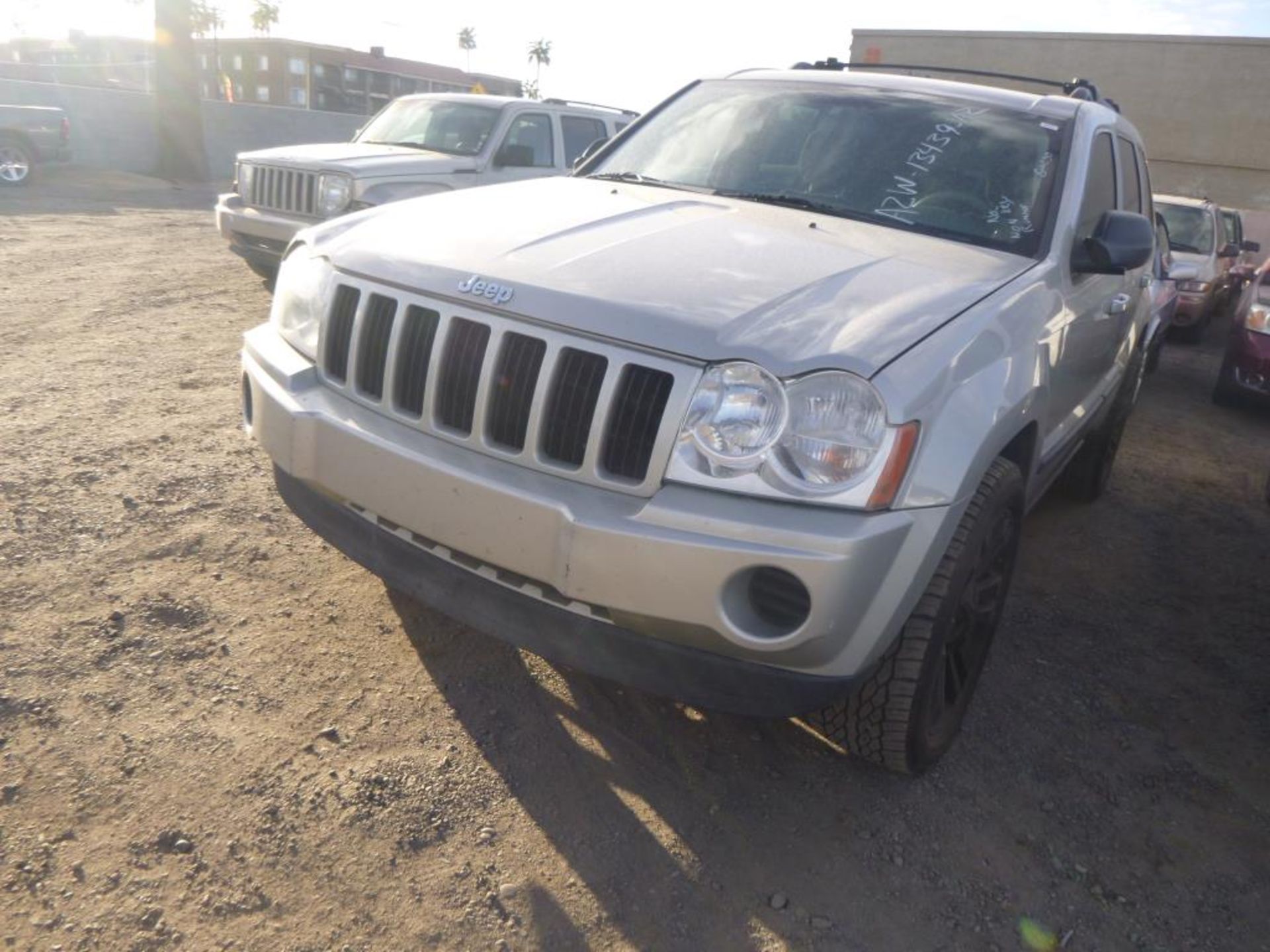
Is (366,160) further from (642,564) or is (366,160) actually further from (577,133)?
(642,564)

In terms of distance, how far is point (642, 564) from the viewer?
2.14 meters

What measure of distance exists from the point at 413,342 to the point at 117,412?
303cm

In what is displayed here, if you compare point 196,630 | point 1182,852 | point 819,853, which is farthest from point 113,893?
point 1182,852

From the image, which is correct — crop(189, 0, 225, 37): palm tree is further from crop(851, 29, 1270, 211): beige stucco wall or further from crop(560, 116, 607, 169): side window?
crop(560, 116, 607, 169): side window

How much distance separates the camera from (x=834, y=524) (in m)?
2.08

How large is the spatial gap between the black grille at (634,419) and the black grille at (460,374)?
38cm

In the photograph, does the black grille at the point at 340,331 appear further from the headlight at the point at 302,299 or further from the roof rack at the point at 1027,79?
the roof rack at the point at 1027,79

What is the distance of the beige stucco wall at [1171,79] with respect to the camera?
28.3 meters

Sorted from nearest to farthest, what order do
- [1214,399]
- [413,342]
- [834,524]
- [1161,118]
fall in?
[834,524] → [413,342] → [1214,399] → [1161,118]

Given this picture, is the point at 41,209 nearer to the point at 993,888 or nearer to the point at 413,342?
the point at 413,342

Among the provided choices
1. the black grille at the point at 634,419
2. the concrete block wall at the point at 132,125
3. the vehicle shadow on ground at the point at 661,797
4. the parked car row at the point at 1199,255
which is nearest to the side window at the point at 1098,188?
the black grille at the point at 634,419

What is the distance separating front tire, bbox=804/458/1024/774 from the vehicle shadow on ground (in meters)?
0.22

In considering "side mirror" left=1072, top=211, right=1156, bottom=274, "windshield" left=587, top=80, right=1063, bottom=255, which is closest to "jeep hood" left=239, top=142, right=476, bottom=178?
"windshield" left=587, top=80, right=1063, bottom=255

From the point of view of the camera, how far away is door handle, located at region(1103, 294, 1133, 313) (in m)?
3.92
